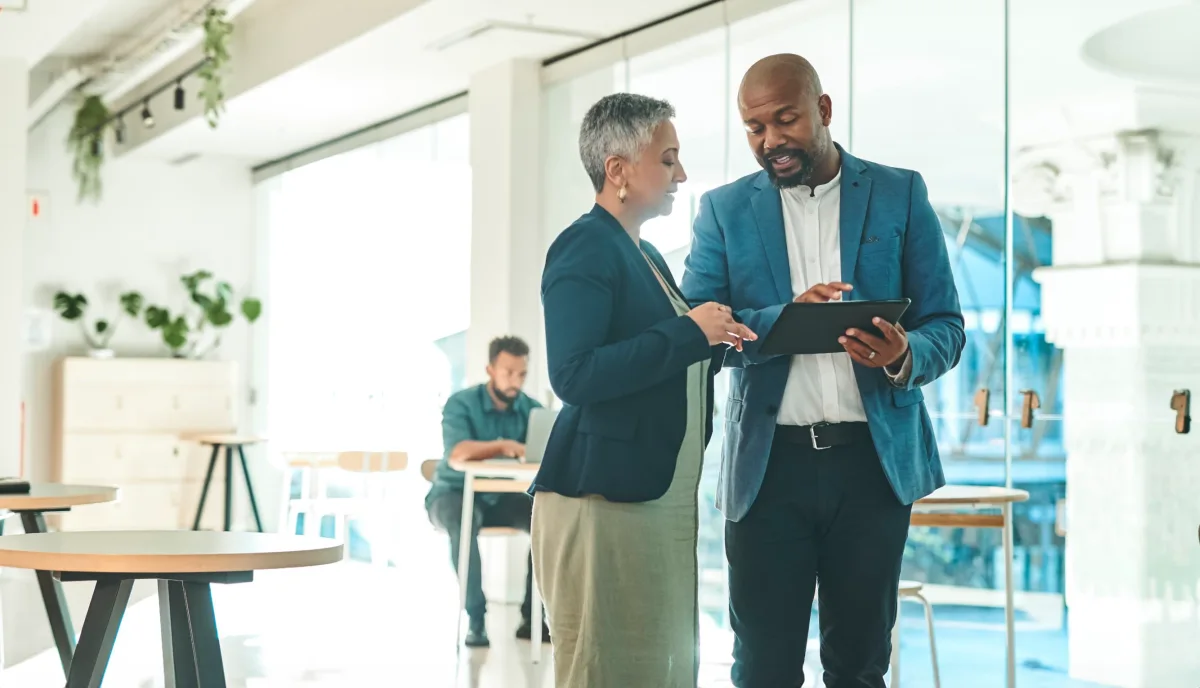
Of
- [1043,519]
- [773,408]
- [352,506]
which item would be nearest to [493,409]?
[352,506]

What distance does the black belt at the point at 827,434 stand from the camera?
218 cm

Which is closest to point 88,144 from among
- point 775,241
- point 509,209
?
point 509,209

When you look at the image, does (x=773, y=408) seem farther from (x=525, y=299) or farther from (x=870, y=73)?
(x=525, y=299)

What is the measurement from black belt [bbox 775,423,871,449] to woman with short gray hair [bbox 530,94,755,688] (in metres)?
0.16

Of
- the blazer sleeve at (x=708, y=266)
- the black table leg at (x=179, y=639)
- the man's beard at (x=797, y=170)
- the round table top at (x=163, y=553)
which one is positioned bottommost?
the black table leg at (x=179, y=639)

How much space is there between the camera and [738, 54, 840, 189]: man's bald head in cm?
219

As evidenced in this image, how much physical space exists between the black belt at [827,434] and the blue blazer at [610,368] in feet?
0.61

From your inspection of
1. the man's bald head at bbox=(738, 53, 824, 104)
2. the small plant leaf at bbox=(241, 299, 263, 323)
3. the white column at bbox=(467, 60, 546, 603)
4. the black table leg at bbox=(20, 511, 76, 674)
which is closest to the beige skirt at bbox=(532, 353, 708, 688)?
the man's bald head at bbox=(738, 53, 824, 104)

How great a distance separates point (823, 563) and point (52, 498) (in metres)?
2.15

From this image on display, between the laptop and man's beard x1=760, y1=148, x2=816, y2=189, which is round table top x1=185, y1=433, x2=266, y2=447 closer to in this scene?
the laptop

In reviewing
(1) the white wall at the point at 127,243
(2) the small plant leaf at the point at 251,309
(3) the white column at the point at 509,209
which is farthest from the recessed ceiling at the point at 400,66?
(2) the small plant leaf at the point at 251,309

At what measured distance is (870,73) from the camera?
5402mm

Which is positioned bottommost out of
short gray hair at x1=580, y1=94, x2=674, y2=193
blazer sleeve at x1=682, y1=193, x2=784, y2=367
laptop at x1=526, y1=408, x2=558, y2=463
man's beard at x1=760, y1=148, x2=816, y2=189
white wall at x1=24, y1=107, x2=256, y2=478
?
laptop at x1=526, y1=408, x2=558, y2=463

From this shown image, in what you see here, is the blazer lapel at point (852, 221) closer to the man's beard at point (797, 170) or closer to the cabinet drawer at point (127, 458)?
the man's beard at point (797, 170)
